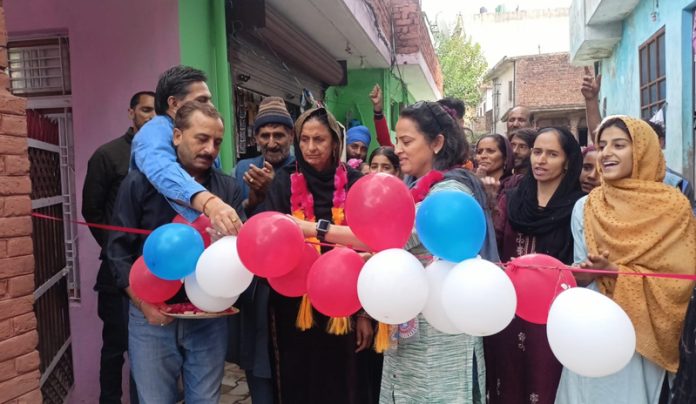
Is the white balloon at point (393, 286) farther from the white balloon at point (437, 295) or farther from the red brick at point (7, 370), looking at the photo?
the red brick at point (7, 370)

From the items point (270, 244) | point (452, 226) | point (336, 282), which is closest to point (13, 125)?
point (270, 244)

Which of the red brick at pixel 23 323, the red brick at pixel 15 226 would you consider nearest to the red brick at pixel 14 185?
the red brick at pixel 15 226

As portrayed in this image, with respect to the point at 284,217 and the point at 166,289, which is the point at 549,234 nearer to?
the point at 284,217

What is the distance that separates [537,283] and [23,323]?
6.58ft

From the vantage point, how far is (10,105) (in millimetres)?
2082

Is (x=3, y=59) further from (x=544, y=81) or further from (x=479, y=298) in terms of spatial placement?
(x=544, y=81)

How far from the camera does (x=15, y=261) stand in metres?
2.10

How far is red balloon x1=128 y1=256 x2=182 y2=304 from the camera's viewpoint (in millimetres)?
1976

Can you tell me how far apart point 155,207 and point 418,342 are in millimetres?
1220

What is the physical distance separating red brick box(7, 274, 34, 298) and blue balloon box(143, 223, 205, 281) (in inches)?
25.5

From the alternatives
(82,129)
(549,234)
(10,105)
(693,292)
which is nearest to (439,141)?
(549,234)

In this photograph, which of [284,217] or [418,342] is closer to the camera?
[284,217]

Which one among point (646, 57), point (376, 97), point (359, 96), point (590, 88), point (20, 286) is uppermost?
point (646, 57)

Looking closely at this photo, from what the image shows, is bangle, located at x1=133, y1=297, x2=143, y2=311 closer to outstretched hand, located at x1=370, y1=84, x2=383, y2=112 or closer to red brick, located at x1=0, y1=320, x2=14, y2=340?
red brick, located at x1=0, y1=320, x2=14, y2=340
